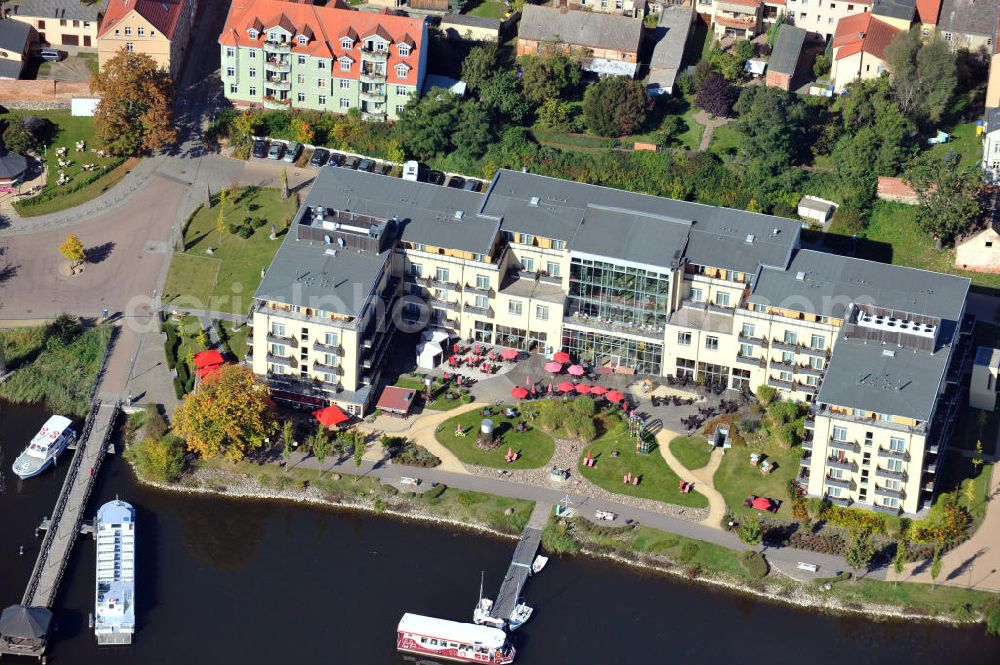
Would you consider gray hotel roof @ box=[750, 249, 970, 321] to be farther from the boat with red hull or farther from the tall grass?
the tall grass

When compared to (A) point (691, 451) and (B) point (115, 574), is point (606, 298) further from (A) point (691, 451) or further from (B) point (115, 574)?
(B) point (115, 574)

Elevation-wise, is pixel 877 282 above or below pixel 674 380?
above

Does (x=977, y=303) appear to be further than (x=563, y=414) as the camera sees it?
Yes

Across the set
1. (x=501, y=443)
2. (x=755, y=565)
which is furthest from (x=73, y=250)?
(x=755, y=565)

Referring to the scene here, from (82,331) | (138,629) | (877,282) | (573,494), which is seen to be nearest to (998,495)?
(877,282)

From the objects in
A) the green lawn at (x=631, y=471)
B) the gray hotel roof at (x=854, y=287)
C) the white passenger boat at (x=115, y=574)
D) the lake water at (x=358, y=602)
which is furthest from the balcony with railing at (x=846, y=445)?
the white passenger boat at (x=115, y=574)

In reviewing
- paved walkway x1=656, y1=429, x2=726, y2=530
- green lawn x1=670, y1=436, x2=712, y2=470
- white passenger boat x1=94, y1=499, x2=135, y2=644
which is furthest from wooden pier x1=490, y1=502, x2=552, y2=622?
white passenger boat x1=94, y1=499, x2=135, y2=644

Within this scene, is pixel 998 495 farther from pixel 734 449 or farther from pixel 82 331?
pixel 82 331

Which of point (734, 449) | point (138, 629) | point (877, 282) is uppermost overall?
point (877, 282)

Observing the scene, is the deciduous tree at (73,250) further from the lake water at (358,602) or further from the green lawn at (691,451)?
the green lawn at (691,451)
